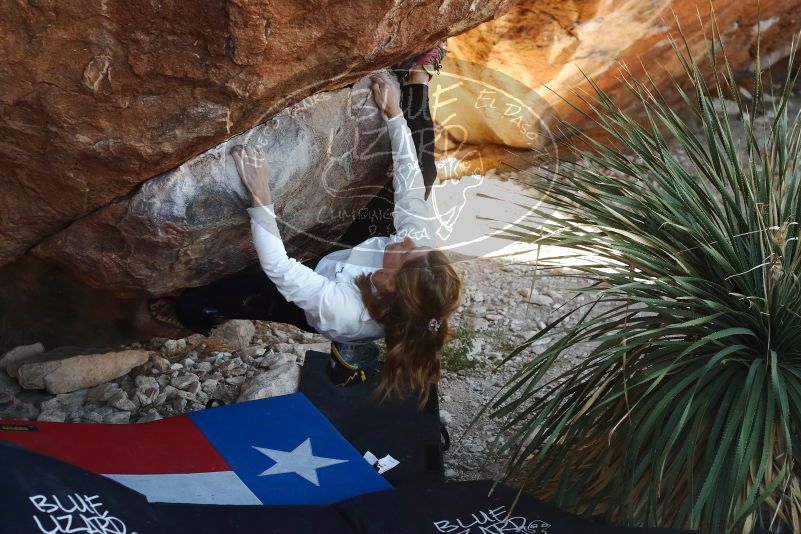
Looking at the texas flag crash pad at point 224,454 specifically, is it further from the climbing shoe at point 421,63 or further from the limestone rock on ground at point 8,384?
the climbing shoe at point 421,63

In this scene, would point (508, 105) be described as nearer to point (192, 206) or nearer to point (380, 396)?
point (380, 396)

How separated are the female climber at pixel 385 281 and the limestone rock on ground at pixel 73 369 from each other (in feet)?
1.38

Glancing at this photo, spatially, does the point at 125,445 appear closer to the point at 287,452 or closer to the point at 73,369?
the point at 287,452

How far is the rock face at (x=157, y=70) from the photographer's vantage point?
2.20 meters

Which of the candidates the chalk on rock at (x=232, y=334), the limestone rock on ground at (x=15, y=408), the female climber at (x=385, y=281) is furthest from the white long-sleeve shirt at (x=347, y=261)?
the limestone rock on ground at (x=15, y=408)

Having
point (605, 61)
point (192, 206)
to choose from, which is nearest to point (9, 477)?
point (192, 206)

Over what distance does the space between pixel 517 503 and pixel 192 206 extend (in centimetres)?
133

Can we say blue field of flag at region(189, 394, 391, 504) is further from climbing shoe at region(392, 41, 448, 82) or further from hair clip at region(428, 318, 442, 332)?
climbing shoe at region(392, 41, 448, 82)

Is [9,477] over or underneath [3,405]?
underneath

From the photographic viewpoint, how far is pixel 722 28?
4.97m

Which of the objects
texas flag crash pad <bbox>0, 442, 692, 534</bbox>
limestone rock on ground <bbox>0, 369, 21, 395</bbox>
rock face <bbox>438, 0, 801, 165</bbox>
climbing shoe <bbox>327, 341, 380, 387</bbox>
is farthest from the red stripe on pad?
rock face <bbox>438, 0, 801, 165</bbox>

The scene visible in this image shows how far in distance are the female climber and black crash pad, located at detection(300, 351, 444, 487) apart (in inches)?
2.3

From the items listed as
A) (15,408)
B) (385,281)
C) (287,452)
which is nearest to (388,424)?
(287,452)

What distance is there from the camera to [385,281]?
277 centimetres
